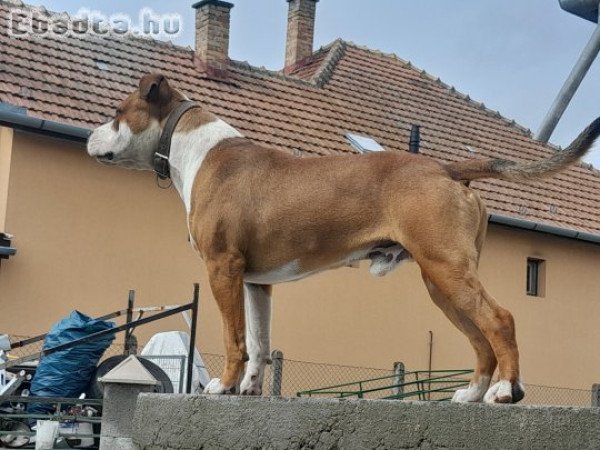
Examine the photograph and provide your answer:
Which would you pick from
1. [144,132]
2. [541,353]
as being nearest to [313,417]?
[144,132]

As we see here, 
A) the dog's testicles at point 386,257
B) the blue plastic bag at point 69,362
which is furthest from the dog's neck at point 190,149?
the blue plastic bag at point 69,362

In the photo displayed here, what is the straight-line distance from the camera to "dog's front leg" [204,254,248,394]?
6.34 metres

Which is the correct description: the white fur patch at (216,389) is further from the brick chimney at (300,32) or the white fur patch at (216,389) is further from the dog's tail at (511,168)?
the brick chimney at (300,32)

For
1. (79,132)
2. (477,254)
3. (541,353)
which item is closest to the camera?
(477,254)

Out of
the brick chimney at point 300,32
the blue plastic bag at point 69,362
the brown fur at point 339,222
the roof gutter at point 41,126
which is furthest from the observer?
the brick chimney at point 300,32

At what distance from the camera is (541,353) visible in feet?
73.6

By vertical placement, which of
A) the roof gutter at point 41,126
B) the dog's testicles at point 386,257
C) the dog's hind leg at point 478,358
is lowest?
the dog's hind leg at point 478,358

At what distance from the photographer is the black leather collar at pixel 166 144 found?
6.98 m

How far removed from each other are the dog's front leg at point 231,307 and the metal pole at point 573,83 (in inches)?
739

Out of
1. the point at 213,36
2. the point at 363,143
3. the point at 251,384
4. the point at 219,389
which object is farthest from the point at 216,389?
the point at 213,36

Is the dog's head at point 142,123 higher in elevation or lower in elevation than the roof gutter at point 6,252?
lower

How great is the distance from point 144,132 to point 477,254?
2413mm

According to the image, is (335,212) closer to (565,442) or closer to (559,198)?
(565,442)

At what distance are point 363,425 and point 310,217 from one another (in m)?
1.40
